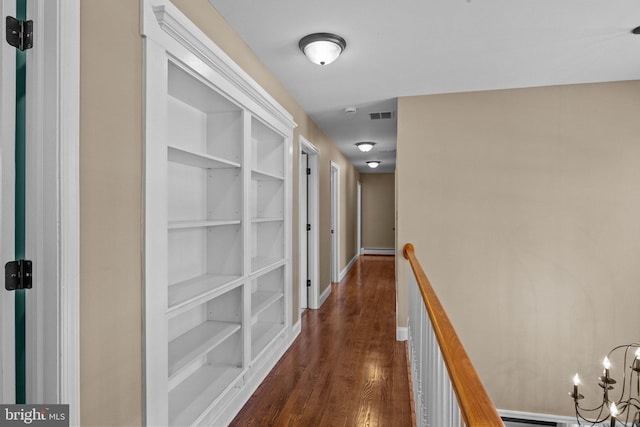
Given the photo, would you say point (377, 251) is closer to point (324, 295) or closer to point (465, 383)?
point (324, 295)

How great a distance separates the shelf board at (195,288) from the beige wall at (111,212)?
0.33 metres

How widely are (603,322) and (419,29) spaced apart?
3.04m

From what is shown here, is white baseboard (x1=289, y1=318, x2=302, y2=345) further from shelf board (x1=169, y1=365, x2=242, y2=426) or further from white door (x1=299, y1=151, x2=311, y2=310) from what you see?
shelf board (x1=169, y1=365, x2=242, y2=426)

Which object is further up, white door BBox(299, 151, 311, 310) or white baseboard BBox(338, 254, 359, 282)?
white door BBox(299, 151, 311, 310)

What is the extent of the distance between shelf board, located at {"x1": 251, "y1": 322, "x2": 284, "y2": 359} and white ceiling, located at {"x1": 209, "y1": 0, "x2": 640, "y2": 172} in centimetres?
222

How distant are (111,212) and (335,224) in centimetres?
504

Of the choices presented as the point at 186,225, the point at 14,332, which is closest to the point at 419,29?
the point at 186,225

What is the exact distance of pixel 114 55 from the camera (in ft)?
4.22

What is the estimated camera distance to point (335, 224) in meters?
6.20

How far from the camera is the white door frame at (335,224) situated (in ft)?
19.6

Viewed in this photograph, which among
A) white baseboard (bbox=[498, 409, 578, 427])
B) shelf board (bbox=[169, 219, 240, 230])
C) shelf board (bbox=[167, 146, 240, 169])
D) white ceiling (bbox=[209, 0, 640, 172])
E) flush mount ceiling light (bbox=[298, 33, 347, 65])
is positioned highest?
white ceiling (bbox=[209, 0, 640, 172])

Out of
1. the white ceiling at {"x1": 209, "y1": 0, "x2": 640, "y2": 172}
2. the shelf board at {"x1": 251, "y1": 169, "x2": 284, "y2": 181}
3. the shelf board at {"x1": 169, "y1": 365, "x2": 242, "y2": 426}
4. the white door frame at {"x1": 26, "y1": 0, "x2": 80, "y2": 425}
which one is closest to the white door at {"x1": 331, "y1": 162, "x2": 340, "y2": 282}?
the white ceiling at {"x1": 209, "y1": 0, "x2": 640, "y2": 172}

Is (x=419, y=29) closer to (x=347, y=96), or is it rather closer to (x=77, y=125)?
(x=347, y=96)

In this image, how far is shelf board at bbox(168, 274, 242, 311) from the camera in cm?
177
